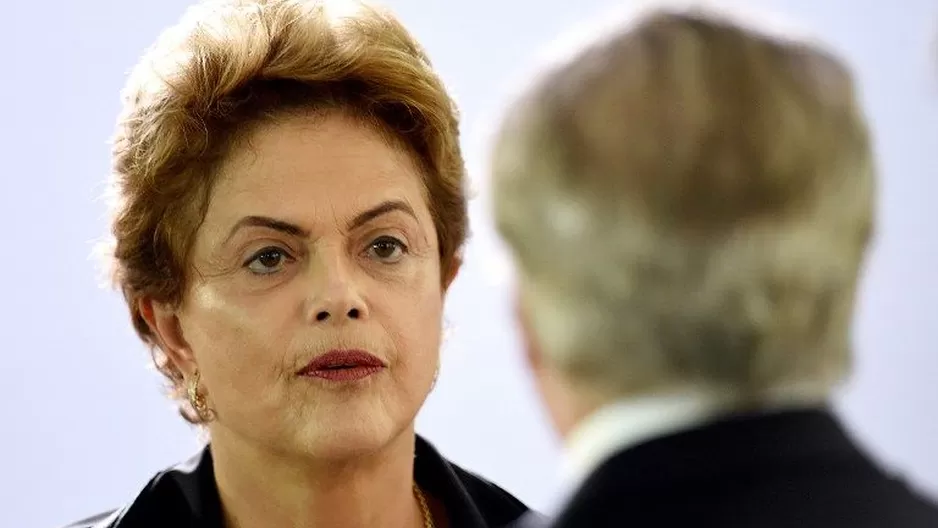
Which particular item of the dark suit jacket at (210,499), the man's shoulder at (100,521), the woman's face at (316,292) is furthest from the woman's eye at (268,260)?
the man's shoulder at (100,521)

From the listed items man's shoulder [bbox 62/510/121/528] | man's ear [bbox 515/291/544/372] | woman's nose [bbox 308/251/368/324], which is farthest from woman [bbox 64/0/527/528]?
man's ear [bbox 515/291/544/372]

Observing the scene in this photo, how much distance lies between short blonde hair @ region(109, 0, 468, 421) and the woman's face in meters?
0.04

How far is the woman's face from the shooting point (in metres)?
2.14

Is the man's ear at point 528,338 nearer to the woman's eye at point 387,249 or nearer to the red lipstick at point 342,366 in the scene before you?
the red lipstick at point 342,366

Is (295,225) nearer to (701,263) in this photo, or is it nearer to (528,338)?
(528,338)

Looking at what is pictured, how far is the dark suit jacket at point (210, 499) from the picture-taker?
96.0 inches

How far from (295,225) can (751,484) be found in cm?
125

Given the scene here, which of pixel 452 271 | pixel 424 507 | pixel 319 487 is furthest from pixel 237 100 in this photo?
pixel 424 507

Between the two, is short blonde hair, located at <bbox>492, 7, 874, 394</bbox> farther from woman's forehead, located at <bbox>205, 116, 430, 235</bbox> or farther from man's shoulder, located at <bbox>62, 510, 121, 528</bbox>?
man's shoulder, located at <bbox>62, 510, 121, 528</bbox>

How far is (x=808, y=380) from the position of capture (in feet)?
3.56

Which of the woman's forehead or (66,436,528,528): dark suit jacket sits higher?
the woman's forehead

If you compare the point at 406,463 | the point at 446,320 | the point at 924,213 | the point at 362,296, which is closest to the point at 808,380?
the point at 362,296

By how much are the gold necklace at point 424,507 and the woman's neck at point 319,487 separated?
5 cm

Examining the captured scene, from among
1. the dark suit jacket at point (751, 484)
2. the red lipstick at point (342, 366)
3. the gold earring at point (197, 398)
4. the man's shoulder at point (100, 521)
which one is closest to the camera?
the dark suit jacket at point (751, 484)
